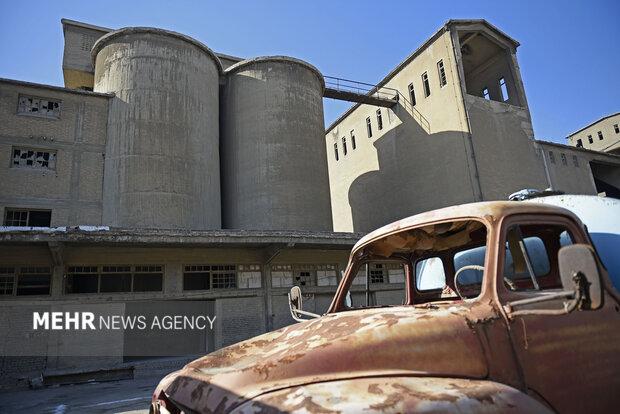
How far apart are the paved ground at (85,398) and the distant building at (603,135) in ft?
151

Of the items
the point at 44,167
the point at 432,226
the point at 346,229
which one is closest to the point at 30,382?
the point at 44,167

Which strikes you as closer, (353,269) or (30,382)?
(353,269)

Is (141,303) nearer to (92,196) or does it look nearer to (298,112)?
(92,196)

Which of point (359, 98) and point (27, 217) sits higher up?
point (359, 98)

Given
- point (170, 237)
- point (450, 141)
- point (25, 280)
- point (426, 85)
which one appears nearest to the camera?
point (25, 280)

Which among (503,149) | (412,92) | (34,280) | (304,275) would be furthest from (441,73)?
Result: (34,280)

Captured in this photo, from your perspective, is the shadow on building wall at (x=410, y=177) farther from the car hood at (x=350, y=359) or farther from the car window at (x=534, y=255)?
the car hood at (x=350, y=359)

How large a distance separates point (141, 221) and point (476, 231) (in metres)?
18.1

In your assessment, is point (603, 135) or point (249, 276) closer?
point (249, 276)

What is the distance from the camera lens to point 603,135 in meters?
42.4

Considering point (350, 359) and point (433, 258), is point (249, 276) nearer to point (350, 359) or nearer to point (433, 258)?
point (433, 258)

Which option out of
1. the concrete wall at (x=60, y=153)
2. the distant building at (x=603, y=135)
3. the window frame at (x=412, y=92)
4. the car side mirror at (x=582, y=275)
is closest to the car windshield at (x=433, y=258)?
the car side mirror at (x=582, y=275)

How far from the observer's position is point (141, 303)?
14.0m

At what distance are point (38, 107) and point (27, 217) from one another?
16.8 feet
